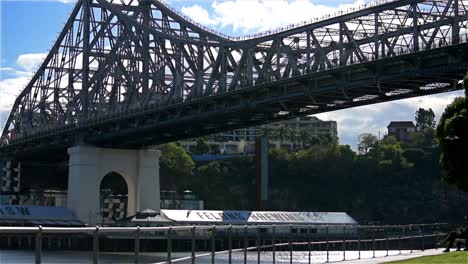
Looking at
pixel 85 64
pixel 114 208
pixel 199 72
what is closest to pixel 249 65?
pixel 199 72

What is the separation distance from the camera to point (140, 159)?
126m

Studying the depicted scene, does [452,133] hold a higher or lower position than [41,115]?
lower

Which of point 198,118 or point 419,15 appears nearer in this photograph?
point 419,15

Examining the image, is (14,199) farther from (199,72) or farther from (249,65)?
(249,65)

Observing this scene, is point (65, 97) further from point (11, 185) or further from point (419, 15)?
point (419, 15)

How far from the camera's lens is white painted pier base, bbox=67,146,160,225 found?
397ft

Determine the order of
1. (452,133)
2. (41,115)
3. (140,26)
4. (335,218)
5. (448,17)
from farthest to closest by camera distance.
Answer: (41,115), (335,218), (140,26), (448,17), (452,133)

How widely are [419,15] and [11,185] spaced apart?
3442 inches

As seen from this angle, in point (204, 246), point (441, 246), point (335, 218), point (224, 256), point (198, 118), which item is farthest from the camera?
point (335, 218)

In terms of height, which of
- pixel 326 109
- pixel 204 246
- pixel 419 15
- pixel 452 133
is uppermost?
pixel 419 15

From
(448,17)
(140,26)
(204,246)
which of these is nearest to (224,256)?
(448,17)

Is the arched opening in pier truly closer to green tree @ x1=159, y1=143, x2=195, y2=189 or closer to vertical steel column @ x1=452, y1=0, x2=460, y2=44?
green tree @ x1=159, y1=143, x2=195, y2=189

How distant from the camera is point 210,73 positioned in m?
107

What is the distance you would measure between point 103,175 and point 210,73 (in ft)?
85.7
